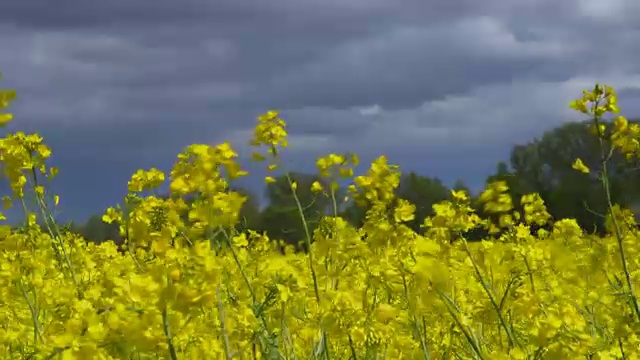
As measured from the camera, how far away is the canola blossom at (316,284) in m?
2.23

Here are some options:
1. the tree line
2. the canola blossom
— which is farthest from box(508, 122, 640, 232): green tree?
the canola blossom

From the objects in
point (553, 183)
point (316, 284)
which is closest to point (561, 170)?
point (553, 183)

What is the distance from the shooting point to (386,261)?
12.2ft

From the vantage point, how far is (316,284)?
365 centimetres

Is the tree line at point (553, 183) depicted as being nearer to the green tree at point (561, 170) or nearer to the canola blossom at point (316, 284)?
the green tree at point (561, 170)

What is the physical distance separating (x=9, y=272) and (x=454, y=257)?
178 centimetres

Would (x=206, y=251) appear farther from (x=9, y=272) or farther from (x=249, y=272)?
(x=249, y=272)

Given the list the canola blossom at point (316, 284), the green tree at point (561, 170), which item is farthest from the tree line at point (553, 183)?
the canola blossom at point (316, 284)

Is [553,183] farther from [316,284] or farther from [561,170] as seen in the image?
[316,284]

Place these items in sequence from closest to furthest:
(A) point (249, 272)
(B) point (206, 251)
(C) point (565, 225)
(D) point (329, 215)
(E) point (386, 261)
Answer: (B) point (206, 251) < (E) point (386, 261) < (D) point (329, 215) < (A) point (249, 272) < (C) point (565, 225)

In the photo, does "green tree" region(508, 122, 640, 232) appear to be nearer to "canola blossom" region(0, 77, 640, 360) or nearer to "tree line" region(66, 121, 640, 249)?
"tree line" region(66, 121, 640, 249)

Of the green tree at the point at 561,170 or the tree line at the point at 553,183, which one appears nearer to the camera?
the tree line at the point at 553,183

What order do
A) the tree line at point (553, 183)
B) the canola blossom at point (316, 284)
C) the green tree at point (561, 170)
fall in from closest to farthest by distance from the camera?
1. the canola blossom at point (316, 284)
2. the tree line at point (553, 183)
3. the green tree at point (561, 170)

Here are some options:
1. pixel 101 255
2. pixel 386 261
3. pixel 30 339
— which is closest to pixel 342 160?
pixel 386 261
